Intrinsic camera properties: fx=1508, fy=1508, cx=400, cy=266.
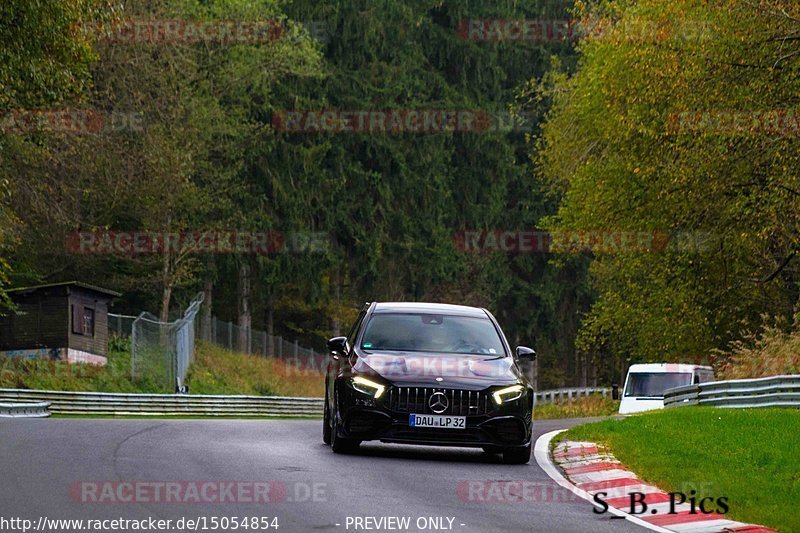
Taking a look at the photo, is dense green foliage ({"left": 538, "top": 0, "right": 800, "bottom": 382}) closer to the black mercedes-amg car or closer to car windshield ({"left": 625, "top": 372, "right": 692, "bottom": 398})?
car windshield ({"left": 625, "top": 372, "right": 692, "bottom": 398})

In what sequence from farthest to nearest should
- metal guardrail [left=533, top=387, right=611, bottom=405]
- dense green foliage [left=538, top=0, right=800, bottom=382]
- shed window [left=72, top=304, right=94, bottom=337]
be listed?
1. metal guardrail [left=533, top=387, right=611, bottom=405]
2. shed window [left=72, top=304, right=94, bottom=337]
3. dense green foliage [left=538, top=0, right=800, bottom=382]

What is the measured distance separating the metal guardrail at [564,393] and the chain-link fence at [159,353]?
59.9 feet

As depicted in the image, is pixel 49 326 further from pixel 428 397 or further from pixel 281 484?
pixel 281 484

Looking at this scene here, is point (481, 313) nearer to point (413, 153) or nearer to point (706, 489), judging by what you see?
point (706, 489)

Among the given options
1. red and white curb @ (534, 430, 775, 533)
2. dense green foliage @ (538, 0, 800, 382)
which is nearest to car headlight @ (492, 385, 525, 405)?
red and white curb @ (534, 430, 775, 533)

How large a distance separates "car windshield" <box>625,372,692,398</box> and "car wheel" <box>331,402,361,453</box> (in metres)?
22.8

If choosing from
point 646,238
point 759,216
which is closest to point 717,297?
point 646,238

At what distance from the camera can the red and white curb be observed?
1155cm

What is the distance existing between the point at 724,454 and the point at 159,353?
29917 mm

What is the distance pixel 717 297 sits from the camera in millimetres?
37344

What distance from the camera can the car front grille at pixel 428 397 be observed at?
1603 cm

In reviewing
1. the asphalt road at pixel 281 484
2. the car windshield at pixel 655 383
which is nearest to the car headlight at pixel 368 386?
the asphalt road at pixel 281 484

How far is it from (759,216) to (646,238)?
519 centimetres

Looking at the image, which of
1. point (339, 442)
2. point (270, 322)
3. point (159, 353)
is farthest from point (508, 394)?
point (270, 322)
